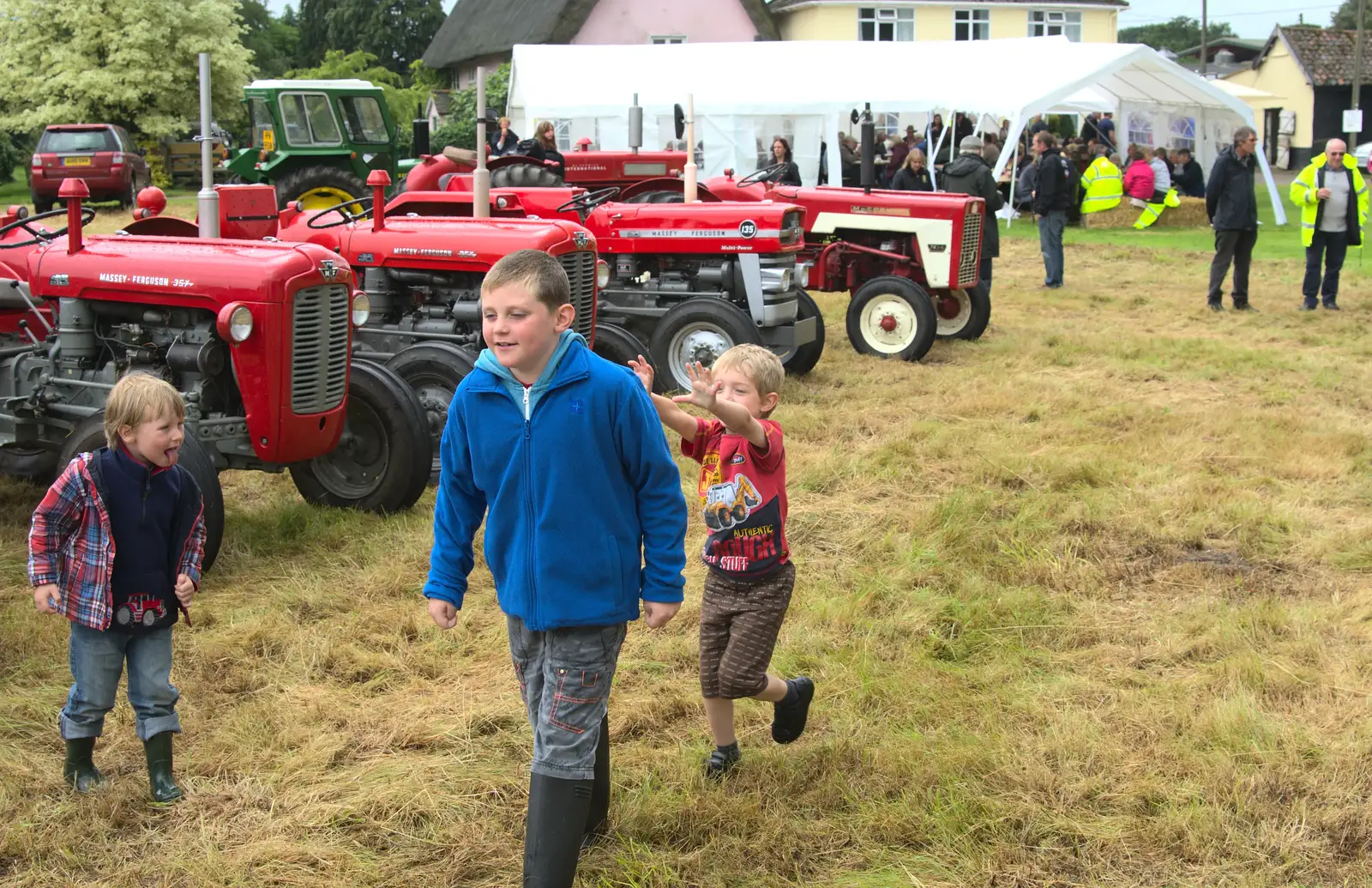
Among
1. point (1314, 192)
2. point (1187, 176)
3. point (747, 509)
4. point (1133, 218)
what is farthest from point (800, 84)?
point (747, 509)

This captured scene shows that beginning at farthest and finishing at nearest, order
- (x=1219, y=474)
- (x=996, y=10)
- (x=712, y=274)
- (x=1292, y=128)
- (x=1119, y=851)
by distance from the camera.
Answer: (x=1292, y=128) < (x=996, y=10) < (x=712, y=274) < (x=1219, y=474) < (x=1119, y=851)

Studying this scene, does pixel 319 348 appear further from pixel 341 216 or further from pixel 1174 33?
pixel 1174 33

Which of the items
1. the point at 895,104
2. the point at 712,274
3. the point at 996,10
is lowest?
the point at 712,274

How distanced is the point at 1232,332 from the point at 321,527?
8.92 m

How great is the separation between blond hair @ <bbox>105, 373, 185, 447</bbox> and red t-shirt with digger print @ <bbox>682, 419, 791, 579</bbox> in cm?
130

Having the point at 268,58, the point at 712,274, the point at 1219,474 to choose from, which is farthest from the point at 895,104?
the point at 268,58

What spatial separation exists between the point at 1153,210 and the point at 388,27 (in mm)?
46461

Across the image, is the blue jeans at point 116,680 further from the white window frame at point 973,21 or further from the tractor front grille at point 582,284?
the white window frame at point 973,21

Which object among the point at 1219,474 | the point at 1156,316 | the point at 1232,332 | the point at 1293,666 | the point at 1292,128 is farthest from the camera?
the point at 1292,128

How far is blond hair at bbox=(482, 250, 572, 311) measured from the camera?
291cm

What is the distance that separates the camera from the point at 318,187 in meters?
18.3

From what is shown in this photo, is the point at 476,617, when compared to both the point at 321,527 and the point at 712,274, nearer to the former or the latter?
the point at 321,527

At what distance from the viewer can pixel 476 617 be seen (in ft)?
16.6

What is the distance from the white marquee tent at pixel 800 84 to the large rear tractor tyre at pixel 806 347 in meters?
14.1
